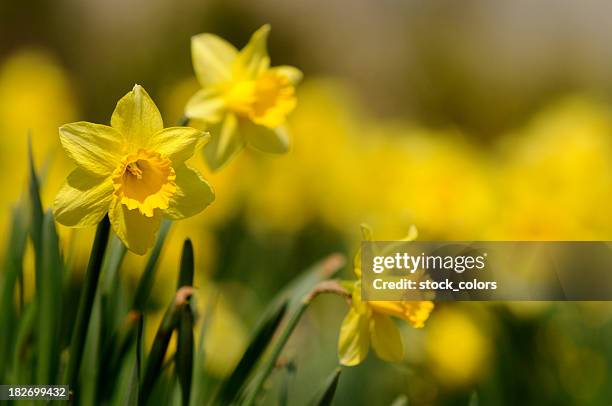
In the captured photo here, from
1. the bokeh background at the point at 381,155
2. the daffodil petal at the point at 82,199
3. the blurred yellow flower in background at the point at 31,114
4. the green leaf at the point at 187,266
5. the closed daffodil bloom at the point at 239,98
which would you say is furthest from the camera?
the blurred yellow flower in background at the point at 31,114

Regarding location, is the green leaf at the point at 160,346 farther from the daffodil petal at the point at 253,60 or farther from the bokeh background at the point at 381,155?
the daffodil petal at the point at 253,60

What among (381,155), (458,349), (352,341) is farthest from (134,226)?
(381,155)

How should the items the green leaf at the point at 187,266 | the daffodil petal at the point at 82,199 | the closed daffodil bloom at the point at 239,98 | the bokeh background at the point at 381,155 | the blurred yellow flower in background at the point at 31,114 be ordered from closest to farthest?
1. the daffodil petal at the point at 82,199
2. the green leaf at the point at 187,266
3. the closed daffodil bloom at the point at 239,98
4. the bokeh background at the point at 381,155
5. the blurred yellow flower in background at the point at 31,114

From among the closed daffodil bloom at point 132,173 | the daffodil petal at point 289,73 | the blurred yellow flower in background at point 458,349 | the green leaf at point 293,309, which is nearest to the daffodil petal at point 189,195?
the closed daffodil bloom at point 132,173

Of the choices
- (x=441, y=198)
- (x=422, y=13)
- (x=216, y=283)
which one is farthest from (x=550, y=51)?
(x=216, y=283)

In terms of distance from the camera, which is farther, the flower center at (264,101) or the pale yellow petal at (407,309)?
the flower center at (264,101)

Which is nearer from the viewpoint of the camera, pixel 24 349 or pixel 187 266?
pixel 187 266

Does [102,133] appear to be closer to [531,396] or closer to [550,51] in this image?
[531,396]

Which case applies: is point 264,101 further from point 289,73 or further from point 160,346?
point 160,346
